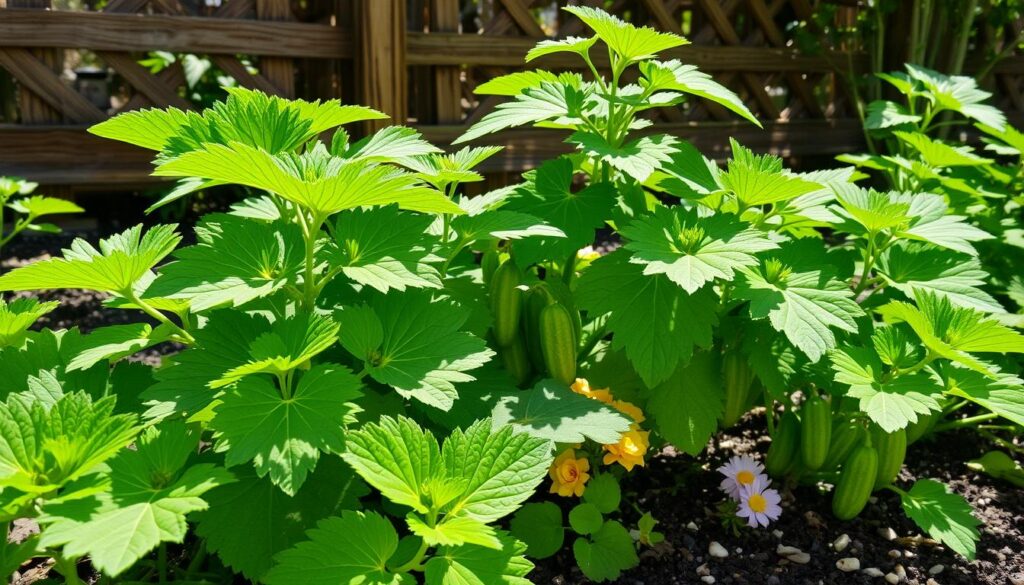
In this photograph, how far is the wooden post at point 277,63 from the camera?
11.6ft

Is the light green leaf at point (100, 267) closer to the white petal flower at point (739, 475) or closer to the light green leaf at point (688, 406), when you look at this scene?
the light green leaf at point (688, 406)

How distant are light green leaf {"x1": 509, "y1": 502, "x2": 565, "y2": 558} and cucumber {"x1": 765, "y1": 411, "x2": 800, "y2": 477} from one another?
0.52m

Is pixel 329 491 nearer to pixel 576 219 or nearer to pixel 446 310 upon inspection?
pixel 446 310

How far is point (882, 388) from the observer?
58.4 inches

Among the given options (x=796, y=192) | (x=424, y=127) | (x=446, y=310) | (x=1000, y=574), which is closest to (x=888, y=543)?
(x=1000, y=574)

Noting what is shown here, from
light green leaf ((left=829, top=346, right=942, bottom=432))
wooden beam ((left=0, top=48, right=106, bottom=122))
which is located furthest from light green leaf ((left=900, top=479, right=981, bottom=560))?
wooden beam ((left=0, top=48, right=106, bottom=122))

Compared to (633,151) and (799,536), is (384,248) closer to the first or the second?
(633,151)

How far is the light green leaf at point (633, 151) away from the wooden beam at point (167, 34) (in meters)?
2.36

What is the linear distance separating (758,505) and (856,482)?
0.65 feet

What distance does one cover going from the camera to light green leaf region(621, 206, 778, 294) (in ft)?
4.46

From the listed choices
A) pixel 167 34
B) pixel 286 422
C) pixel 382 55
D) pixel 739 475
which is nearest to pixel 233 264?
pixel 286 422

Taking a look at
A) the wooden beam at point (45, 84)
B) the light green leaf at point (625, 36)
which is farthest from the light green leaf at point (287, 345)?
the wooden beam at point (45, 84)

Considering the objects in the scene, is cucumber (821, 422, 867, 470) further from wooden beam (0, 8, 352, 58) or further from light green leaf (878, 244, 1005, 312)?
wooden beam (0, 8, 352, 58)

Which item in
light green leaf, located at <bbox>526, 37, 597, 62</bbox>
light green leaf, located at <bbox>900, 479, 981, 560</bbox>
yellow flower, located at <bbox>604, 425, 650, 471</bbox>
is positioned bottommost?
light green leaf, located at <bbox>900, 479, 981, 560</bbox>
